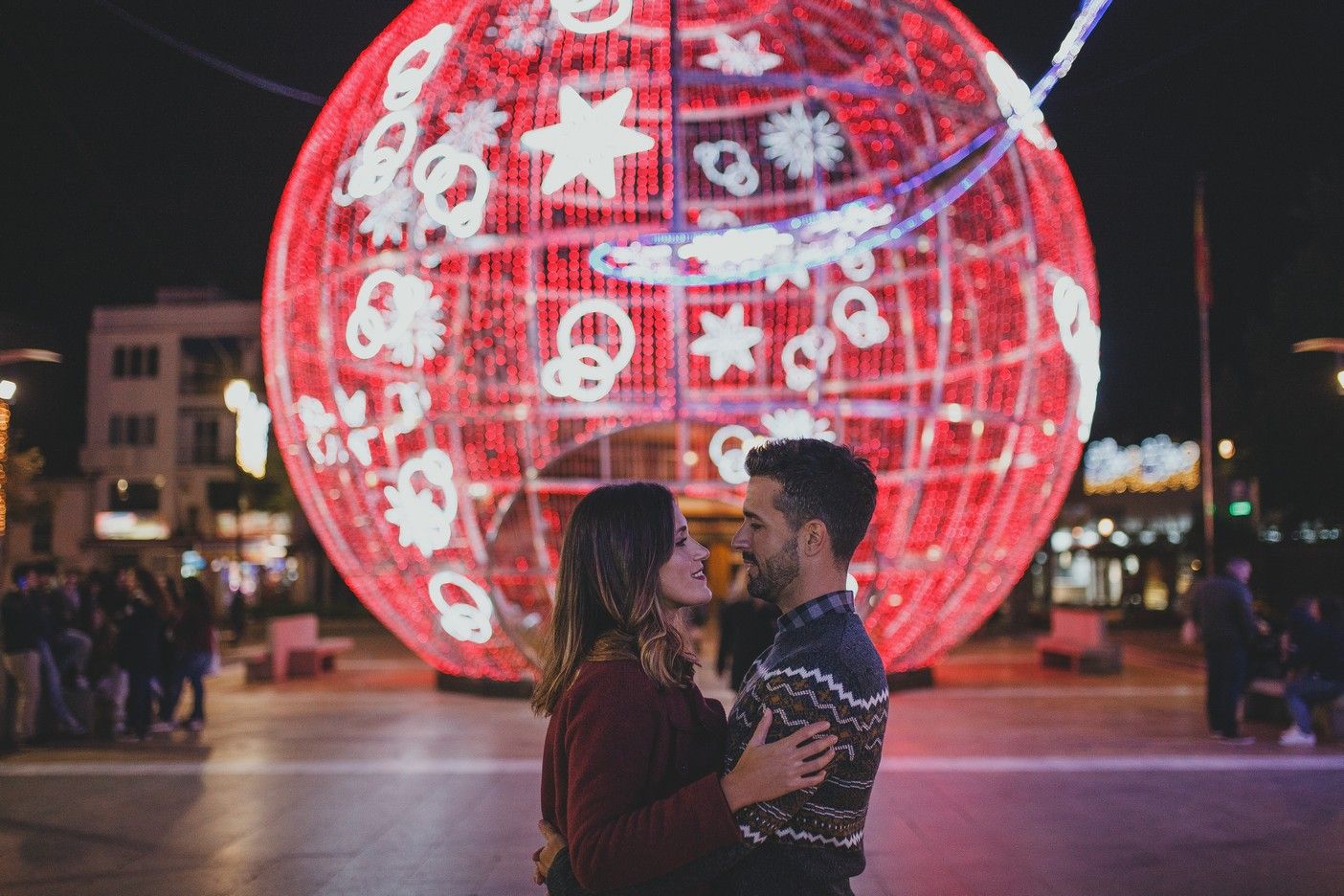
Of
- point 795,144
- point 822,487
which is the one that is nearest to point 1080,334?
point 795,144

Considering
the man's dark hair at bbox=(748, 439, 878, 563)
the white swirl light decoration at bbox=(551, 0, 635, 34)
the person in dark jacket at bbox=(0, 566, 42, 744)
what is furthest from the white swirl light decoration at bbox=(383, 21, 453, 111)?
the man's dark hair at bbox=(748, 439, 878, 563)

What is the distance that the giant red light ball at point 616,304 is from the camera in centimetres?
1056

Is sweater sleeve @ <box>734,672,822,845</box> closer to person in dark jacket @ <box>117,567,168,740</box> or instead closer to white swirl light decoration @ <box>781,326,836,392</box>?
white swirl light decoration @ <box>781,326,836,392</box>

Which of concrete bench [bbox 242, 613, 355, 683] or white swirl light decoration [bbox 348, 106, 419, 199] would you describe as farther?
concrete bench [bbox 242, 613, 355, 683]

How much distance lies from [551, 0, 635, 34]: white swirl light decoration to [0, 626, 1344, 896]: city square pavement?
19.9 feet

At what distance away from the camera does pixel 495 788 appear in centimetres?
795

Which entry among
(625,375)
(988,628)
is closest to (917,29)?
(625,375)

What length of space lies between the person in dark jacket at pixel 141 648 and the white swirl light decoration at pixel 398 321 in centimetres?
294

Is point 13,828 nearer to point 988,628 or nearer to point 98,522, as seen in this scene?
point 988,628

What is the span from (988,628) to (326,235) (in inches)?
736

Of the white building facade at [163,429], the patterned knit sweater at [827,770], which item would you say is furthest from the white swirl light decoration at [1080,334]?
the white building facade at [163,429]

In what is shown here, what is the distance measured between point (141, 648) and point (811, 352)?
22.0 feet

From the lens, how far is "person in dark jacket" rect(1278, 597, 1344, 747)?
9.86 metres

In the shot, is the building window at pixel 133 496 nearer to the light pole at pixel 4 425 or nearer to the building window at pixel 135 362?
the building window at pixel 135 362
